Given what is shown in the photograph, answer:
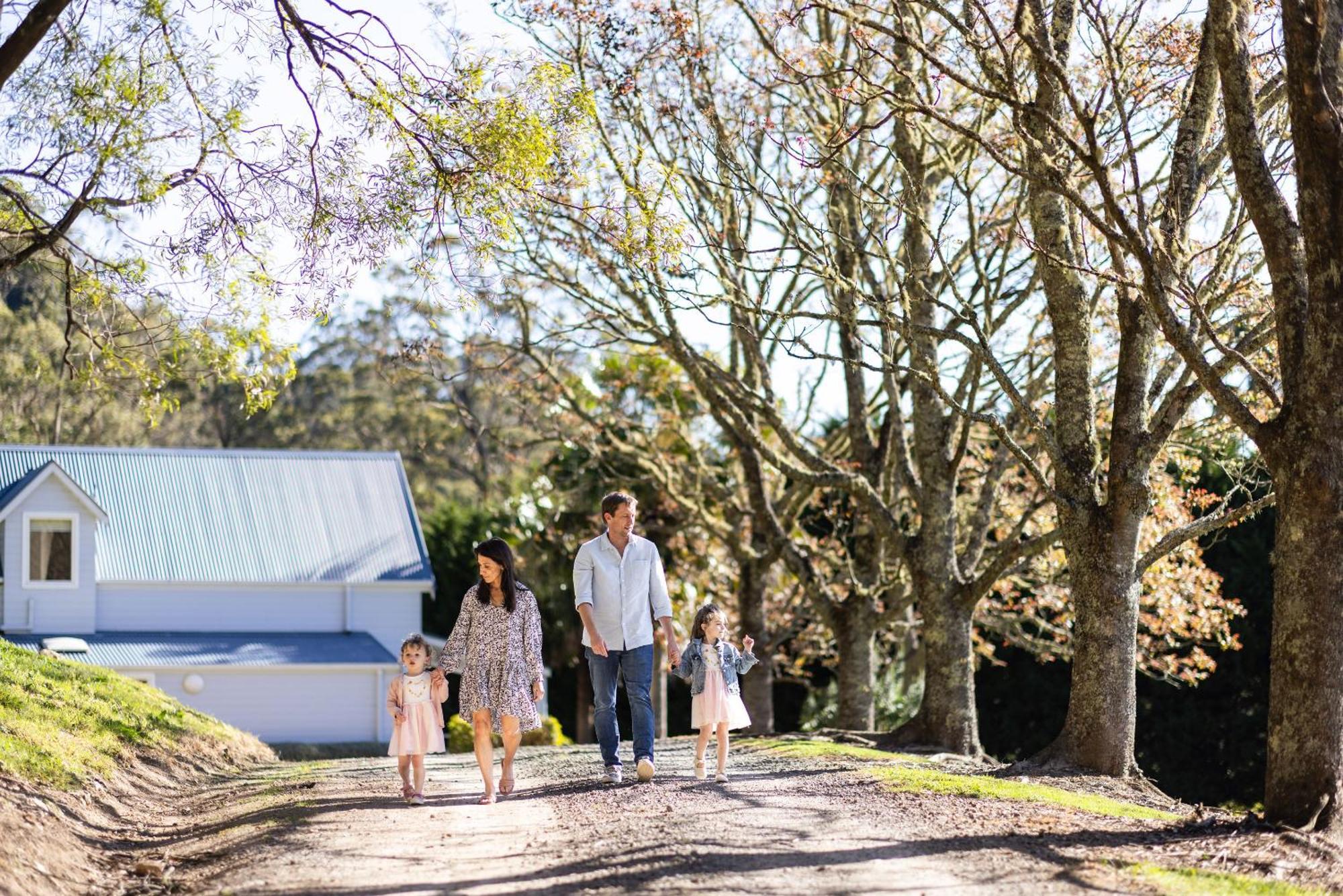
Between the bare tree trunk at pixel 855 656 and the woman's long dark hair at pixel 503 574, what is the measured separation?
10056 mm

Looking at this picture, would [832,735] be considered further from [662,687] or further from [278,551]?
[278,551]

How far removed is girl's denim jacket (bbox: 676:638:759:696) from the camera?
10.7m

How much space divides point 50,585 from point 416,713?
22422 millimetres

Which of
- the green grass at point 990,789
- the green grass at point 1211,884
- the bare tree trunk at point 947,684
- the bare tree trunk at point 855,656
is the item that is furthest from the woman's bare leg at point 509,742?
the bare tree trunk at point 855,656

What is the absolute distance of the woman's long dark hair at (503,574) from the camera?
991 cm

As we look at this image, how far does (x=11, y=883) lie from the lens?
23.8 ft

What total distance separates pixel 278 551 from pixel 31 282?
8.25 m

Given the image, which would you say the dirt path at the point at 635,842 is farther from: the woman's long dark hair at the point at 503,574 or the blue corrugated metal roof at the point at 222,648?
the blue corrugated metal roof at the point at 222,648

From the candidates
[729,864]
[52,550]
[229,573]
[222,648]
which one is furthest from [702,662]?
[52,550]

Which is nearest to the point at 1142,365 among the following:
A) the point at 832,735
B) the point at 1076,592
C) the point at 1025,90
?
the point at 1076,592

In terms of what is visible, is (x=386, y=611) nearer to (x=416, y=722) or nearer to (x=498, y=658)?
(x=416, y=722)

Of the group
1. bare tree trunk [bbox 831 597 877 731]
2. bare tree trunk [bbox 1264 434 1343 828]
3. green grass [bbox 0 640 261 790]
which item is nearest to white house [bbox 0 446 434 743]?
green grass [bbox 0 640 261 790]

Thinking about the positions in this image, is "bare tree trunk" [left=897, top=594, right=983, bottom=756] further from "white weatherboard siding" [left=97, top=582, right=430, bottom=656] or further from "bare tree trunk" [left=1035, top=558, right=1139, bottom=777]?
"white weatherboard siding" [left=97, top=582, right=430, bottom=656]

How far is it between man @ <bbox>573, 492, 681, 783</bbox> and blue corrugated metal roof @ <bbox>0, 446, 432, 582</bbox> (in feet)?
73.2
